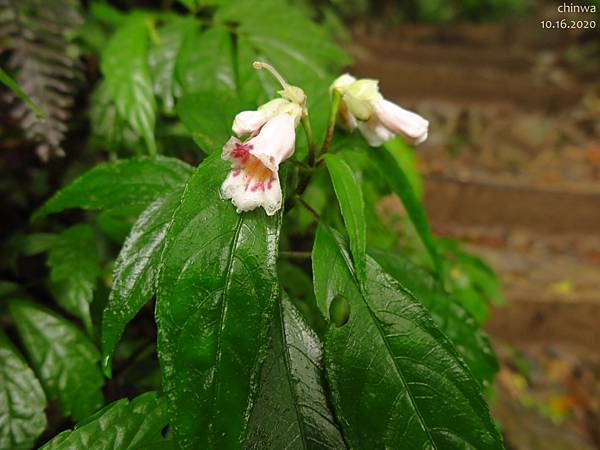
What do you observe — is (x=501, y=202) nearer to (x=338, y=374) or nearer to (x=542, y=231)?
(x=542, y=231)

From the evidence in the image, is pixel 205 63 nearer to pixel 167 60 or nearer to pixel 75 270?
pixel 167 60

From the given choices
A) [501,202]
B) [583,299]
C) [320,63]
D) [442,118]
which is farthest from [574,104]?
[320,63]

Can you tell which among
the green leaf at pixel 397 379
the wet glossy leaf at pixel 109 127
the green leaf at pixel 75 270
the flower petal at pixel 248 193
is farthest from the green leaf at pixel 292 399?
the wet glossy leaf at pixel 109 127

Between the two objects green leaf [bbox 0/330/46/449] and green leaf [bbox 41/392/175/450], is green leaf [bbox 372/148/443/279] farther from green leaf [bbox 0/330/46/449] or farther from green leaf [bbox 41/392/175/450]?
green leaf [bbox 0/330/46/449]

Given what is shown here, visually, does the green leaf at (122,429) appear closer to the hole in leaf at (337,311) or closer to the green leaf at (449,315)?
the hole in leaf at (337,311)

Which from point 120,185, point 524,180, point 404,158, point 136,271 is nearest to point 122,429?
point 136,271
